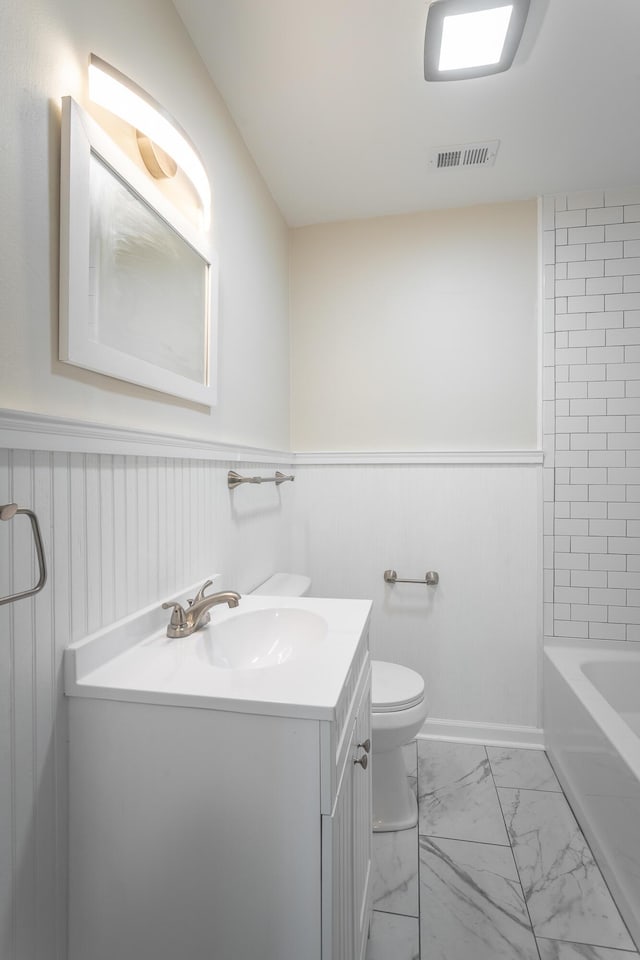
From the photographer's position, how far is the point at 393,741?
1.64 meters

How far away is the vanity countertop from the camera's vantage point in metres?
0.78

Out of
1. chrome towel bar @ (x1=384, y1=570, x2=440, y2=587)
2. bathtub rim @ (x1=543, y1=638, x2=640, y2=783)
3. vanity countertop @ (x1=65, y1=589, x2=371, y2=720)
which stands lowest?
bathtub rim @ (x1=543, y1=638, x2=640, y2=783)

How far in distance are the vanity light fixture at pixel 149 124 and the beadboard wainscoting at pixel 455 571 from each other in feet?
4.55

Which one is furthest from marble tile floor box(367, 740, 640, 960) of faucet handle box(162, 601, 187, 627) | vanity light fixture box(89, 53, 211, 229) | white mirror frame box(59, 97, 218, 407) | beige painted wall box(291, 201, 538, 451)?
vanity light fixture box(89, 53, 211, 229)

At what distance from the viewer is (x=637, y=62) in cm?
149

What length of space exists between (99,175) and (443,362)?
5.62ft

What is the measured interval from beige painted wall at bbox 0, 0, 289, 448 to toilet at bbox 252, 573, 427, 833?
3.42 feet

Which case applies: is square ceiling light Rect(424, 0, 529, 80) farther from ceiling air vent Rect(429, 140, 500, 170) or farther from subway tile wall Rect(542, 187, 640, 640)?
subway tile wall Rect(542, 187, 640, 640)

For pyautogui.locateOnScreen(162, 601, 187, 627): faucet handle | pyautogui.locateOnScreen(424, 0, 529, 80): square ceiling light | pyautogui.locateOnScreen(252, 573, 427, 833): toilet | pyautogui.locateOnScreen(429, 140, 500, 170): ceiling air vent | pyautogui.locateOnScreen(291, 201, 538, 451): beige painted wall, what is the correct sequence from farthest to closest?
pyautogui.locateOnScreen(291, 201, 538, 451): beige painted wall → pyautogui.locateOnScreen(429, 140, 500, 170): ceiling air vent → pyautogui.locateOnScreen(252, 573, 427, 833): toilet → pyautogui.locateOnScreen(424, 0, 529, 80): square ceiling light → pyautogui.locateOnScreen(162, 601, 187, 627): faucet handle

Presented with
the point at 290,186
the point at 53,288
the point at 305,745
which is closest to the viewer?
the point at 305,745

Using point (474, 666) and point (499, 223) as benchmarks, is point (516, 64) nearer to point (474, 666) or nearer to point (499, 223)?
point (499, 223)

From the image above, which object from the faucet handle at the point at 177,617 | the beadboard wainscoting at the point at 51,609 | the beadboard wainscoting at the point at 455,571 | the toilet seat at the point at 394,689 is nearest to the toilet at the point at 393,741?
the toilet seat at the point at 394,689

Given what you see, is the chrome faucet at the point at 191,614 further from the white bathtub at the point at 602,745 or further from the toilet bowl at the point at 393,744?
the white bathtub at the point at 602,745

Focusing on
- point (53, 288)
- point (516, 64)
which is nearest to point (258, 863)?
point (53, 288)
